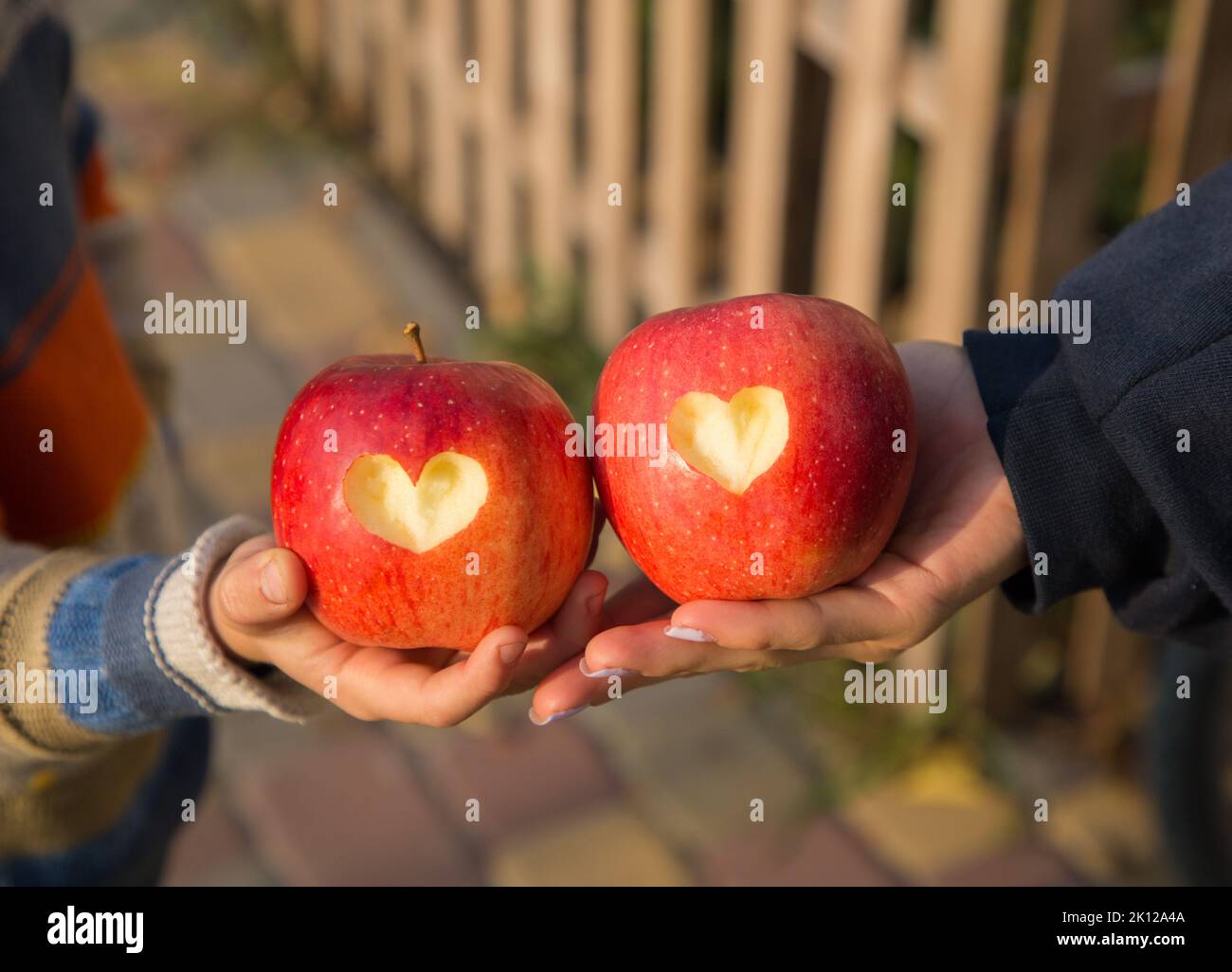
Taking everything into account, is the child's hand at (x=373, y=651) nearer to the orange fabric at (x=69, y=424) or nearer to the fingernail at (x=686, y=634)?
the fingernail at (x=686, y=634)

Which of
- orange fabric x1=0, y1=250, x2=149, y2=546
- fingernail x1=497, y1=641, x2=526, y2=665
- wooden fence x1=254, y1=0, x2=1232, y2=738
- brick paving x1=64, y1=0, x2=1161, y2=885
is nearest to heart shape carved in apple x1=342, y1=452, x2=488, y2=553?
fingernail x1=497, y1=641, x2=526, y2=665

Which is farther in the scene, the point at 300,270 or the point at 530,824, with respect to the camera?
the point at 300,270

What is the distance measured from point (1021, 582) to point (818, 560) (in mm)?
302

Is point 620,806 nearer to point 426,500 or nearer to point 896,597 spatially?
point 896,597

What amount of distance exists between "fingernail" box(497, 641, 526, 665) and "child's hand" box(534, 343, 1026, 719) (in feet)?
0.18

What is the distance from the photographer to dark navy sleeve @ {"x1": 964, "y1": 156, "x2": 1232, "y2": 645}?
4.39 ft

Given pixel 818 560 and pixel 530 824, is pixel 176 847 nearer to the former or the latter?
pixel 530 824

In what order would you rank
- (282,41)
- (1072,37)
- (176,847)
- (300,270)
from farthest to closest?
(282,41)
(300,270)
(176,847)
(1072,37)

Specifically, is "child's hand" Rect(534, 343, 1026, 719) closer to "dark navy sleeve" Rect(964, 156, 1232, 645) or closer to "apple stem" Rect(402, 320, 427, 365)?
"dark navy sleeve" Rect(964, 156, 1232, 645)

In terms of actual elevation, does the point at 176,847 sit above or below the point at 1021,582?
below

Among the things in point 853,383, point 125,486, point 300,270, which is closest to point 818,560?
point 853,383

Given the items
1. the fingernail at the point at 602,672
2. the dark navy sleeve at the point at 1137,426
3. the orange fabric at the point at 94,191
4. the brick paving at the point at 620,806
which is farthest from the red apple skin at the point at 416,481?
the brick paving at the point at 620,806

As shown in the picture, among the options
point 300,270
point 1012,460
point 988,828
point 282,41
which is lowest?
point 988,828

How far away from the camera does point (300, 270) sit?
13.9 ft
